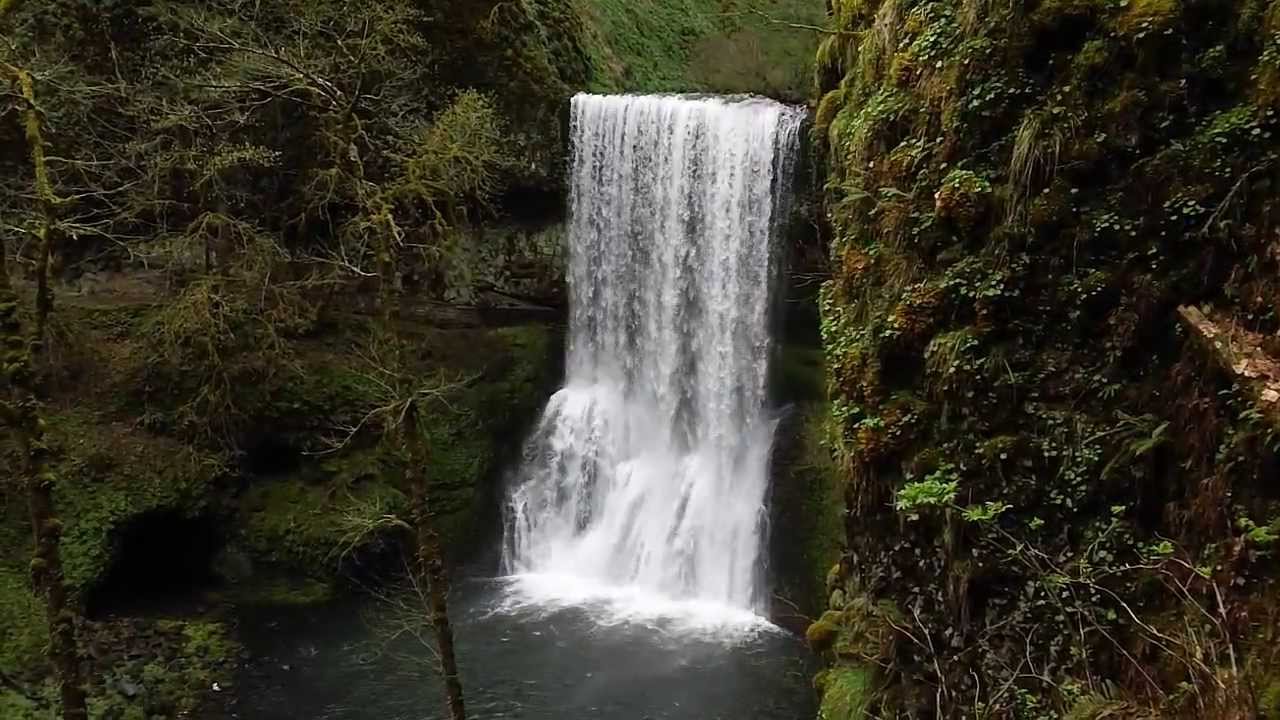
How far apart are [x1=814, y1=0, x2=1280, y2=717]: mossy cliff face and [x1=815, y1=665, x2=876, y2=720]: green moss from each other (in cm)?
14

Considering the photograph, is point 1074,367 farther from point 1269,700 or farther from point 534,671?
point 534,671

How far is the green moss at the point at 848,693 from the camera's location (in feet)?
17.1

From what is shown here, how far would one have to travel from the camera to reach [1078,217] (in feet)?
14.4

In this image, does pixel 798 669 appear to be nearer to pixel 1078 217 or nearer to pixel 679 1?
pixel 1078 217

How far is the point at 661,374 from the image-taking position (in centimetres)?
1477

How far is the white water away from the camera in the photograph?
12977 millimetres

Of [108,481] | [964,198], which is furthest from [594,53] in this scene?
[964,198]

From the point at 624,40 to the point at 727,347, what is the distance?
9359 millimetres

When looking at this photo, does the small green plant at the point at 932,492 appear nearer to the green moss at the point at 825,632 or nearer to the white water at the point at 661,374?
the green moss at the point at 825,632

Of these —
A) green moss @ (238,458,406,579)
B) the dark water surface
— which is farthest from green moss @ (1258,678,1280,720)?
green moss @ (238,458,406,579)

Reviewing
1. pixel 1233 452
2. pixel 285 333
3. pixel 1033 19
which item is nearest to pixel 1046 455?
pixel 1233 452

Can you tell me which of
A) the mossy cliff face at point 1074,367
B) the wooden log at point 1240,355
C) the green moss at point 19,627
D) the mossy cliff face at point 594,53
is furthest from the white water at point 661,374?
the wooden log at point 1240,355

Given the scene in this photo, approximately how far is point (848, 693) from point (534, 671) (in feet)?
18.6

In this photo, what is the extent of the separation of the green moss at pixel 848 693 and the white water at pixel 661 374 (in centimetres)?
638
